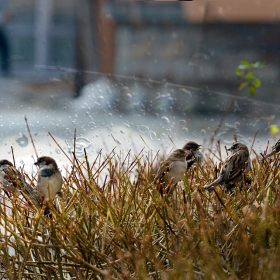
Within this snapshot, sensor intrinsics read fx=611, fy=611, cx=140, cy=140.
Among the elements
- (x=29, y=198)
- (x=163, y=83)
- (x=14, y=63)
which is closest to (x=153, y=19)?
(x=163, y=83)

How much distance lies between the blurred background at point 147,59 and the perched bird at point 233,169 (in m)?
2.04

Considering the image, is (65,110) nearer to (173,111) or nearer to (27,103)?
(27,103)

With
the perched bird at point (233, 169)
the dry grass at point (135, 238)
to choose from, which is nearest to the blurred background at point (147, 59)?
the perched bird at point (233, 169)

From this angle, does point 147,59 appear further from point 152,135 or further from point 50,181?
point 50,181

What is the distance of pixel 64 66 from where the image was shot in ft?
13.7

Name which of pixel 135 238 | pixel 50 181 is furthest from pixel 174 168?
pixel 135 238

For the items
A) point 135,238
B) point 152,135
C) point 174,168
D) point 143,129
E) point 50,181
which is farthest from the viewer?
point 143,129

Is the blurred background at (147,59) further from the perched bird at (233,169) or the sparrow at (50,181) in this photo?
the sparrow at (50,181)

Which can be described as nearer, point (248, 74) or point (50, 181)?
point (50, 181)

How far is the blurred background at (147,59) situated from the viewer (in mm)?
3984

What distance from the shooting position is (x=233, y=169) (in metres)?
1.61

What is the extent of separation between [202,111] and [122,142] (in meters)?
1.27

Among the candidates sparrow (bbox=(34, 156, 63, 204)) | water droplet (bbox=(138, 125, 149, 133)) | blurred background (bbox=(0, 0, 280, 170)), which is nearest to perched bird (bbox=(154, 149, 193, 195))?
sparrow (bbox=(34, 156, 63, 204))

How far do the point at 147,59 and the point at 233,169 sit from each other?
9.77 feet
